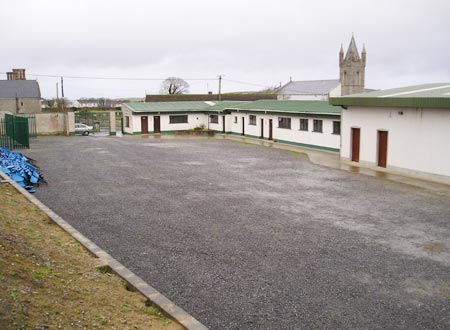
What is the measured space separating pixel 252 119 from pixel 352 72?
38.0 metres

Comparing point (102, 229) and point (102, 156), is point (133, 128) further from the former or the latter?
point (102, 229)

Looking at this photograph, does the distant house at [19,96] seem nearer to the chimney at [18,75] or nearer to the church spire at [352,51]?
the chimney at [18,75]

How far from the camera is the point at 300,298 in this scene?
7.80 metres

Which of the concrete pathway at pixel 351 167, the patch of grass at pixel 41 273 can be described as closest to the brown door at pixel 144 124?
the concrete pathway at pixel 351 167

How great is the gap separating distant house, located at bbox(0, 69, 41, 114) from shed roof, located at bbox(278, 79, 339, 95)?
39.9 meters

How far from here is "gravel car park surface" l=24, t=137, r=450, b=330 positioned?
294 inches

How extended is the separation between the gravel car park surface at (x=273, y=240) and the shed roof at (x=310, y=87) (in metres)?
51.5

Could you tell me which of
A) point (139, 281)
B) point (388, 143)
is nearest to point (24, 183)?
point (139, 281)

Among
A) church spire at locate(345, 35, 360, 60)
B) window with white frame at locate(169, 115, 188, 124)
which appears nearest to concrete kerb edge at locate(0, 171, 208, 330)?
window with white frame at locate(169, 115, 188, 124)

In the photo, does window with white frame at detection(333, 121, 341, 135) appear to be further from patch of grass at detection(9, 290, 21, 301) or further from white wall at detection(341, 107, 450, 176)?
patch of grass at detection(9, 290, 21, 301)

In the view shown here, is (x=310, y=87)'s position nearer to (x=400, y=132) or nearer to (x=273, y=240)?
(x=400, y=132)

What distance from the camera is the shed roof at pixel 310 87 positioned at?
71125mm

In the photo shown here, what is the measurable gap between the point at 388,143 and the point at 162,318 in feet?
61.9

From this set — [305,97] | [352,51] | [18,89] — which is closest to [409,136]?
[305,97]
